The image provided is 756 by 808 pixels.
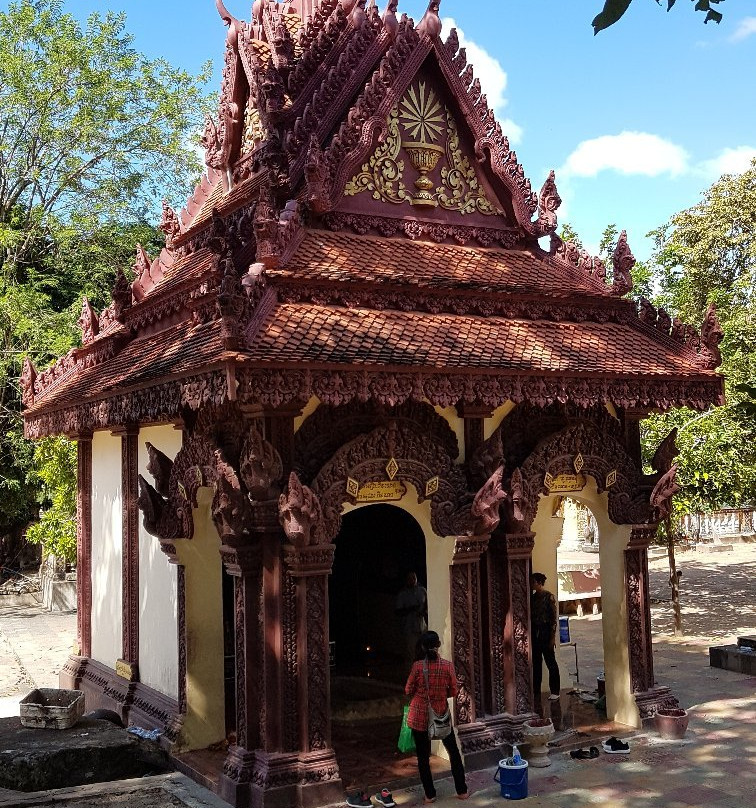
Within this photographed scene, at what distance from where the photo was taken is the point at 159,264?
12.0 metres

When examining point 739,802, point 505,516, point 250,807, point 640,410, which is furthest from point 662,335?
point 250,807

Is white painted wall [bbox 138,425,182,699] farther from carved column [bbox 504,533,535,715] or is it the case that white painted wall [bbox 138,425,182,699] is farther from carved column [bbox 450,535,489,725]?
carved column [bbox 504,533,535,715]

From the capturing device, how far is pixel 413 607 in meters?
11.3

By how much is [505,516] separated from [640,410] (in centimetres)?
220

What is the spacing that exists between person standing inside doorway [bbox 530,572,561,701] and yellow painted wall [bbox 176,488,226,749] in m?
3.83

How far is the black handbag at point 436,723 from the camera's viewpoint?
7738 millimetres

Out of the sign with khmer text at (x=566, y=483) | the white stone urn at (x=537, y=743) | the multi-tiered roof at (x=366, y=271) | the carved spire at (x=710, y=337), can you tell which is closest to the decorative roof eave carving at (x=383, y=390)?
the multi-tiered roof at (x=366, y=271)

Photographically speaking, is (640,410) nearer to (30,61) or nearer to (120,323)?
(120,323)

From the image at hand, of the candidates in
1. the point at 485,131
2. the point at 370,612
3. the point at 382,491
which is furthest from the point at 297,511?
the point at 370,612

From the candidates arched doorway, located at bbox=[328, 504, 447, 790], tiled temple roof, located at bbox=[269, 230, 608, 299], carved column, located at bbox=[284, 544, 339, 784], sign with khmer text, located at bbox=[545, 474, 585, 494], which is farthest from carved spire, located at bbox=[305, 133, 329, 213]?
arched doorway, located at bbox=[328, 504, 447, 790]

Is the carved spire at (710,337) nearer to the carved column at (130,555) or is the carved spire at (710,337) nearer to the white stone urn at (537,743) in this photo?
the white stone urn at (537,743)

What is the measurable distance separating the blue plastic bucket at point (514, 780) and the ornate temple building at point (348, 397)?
85 centimetres

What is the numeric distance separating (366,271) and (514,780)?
4.95 m

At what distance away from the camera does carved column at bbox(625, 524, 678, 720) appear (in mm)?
10023
